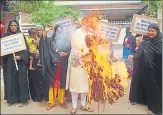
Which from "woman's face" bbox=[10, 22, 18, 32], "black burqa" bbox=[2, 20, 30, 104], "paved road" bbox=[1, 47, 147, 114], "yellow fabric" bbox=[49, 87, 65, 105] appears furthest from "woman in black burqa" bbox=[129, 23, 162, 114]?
"woman's face" bbox=[10, 22, 18, 32]

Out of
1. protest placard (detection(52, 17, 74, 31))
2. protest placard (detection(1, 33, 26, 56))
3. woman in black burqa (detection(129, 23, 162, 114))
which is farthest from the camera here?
protest placard (detection(1, 33, 26, 56))

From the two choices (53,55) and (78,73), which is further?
(53,55)

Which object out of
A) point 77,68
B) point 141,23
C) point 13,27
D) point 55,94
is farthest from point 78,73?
point 13,27

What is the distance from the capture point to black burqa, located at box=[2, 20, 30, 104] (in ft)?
17.5

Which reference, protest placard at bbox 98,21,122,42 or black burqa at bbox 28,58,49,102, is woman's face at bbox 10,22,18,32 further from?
protest placard at bbox 98,21,122,42

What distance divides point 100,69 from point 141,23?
957mm

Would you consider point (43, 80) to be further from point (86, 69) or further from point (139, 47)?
point (139, 47)

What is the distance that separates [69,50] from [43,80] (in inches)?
32.4

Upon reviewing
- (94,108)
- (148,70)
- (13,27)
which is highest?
(13,27)

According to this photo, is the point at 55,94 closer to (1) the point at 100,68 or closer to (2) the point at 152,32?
(1) the point at 100,68

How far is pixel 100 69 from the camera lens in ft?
15.0

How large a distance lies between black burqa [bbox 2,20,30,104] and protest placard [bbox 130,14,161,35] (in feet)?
5.95

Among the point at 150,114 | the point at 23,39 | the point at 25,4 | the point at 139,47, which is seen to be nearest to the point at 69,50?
the point at 23,39

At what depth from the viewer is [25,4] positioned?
11.5 m
